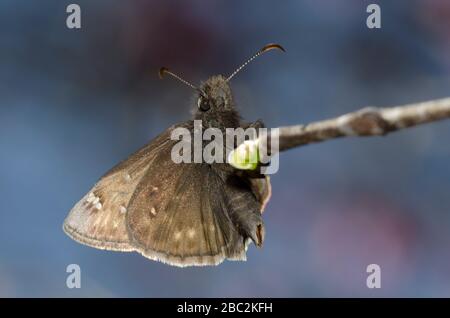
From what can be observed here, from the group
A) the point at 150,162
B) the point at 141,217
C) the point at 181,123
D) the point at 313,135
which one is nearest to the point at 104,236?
the point at 141,217

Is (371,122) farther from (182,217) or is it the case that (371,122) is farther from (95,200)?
(95,200)

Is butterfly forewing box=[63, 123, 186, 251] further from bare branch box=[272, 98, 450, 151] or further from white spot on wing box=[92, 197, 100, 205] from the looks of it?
bare branch box=[272, 98, 450, 151]

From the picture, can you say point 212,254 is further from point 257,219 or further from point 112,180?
point 112,180

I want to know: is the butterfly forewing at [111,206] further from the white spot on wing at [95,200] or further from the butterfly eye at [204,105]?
the butterfly eye at [204,105]

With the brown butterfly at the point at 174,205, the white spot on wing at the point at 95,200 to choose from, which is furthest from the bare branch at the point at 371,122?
the white spot on wing at the point at 95,200

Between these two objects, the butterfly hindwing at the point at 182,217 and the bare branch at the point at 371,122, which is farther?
the butterfly hindwing at the point at 182,217

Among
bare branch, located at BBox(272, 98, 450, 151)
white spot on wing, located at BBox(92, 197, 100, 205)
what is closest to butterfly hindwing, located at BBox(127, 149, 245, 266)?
white spot on wing, located at BBox(92, 197, 100, 205)
